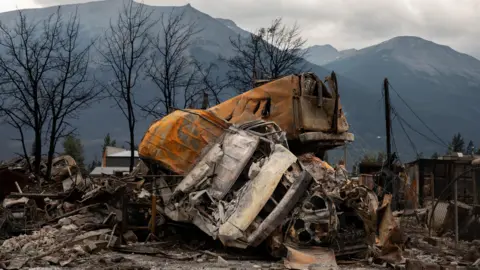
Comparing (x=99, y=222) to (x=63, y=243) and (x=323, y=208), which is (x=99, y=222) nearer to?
(x=63, y=243)

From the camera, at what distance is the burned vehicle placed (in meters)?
9.21

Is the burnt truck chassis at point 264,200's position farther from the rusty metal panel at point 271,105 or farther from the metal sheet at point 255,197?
the rusty metal panel at point 271,105

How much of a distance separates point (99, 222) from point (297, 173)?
4.89 metres

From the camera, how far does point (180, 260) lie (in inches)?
373

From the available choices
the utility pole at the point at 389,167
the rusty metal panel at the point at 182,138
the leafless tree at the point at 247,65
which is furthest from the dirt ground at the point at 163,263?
the leafless tree at the point at 247,65

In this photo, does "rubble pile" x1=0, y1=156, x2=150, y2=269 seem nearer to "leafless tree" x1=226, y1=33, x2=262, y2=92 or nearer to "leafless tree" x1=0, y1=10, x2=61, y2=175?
"leafless tree" x1=0, y1=10, x2=61, y2=175

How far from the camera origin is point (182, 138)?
11.8 metres

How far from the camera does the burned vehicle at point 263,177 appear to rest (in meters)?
9.21

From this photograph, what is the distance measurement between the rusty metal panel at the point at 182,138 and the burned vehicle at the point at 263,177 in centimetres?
2

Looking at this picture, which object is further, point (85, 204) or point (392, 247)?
point (85, 204)

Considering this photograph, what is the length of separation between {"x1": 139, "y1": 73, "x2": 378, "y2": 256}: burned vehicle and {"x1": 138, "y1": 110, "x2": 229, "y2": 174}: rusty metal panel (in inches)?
0.9

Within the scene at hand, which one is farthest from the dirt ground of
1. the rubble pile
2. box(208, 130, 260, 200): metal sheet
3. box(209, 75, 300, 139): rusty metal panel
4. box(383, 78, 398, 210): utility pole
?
box(383, 78, 398, 210): utility pole

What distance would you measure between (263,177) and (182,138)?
283cm


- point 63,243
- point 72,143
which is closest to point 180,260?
point 63,243
